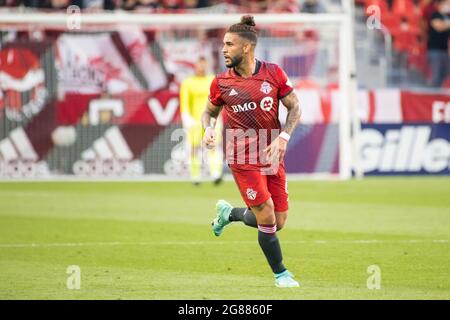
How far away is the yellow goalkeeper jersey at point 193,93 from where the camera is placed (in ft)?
70.1

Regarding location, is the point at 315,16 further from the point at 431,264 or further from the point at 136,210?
the point at 431,264

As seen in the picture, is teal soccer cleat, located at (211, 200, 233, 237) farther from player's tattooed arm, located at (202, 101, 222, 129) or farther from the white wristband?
the white wristband

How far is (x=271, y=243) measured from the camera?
371 inches

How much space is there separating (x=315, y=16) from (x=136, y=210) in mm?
7546

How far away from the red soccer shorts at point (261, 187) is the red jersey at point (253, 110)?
77 millimetres

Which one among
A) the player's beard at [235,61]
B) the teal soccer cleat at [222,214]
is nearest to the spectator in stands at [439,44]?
the teal soccer cleat at [222,214]

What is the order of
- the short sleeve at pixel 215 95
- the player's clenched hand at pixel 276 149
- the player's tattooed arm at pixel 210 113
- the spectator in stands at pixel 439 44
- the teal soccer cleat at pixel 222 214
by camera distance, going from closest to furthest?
the player's clenched hand at pixel 276 149 → the short sleeve at pixel 215 95 → the player's tattooed arm at pixel 210 113 → the teal soccer cleat at pixel 222 214 → the spectator in stands at pixel 439 44

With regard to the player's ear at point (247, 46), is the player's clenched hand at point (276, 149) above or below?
below

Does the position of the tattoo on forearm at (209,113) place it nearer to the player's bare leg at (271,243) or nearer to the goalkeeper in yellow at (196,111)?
the player's bare leg at (271,243)

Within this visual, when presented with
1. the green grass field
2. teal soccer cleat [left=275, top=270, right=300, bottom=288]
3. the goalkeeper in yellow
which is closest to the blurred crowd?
the goalkeeper in yellow

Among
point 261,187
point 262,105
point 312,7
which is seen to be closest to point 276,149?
point 261,187

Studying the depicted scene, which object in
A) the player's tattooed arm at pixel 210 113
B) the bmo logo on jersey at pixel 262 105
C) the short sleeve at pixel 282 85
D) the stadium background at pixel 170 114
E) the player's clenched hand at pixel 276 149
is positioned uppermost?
the short sleeve at pixel 282 85

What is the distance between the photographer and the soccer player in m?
9.52
